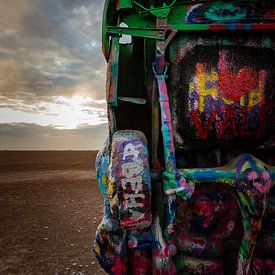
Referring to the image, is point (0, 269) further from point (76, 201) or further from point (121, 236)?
point (76, 201)

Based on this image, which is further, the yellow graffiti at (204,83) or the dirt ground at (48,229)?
the dirt ground at (48,229)

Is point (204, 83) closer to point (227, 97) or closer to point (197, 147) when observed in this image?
point (227, 97)

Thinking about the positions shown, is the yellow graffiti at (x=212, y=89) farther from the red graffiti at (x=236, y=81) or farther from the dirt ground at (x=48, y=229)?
the dirt ground at (x=48, y=229)

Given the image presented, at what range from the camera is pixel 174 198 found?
173 cm

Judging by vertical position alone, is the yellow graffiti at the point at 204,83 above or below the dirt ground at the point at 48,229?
above

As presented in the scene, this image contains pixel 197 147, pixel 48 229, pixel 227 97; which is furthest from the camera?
pixel 48 229

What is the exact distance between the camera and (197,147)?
2.00 m

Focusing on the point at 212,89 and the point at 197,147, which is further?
the point at 197,147

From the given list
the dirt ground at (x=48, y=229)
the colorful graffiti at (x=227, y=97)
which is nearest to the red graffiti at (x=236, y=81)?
the colorful graffiti at (x=227, y=97)

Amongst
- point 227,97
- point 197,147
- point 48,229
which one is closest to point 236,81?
point 227,97

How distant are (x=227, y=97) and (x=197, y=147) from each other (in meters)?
0.39

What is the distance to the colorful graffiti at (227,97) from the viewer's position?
1.82 m

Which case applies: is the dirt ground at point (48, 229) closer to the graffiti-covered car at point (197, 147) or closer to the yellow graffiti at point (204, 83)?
the graffiti-covered car at point (197, 147)

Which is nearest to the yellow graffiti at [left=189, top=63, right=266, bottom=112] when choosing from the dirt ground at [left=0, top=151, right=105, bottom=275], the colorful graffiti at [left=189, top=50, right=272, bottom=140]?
the colorful graffiti at [left=189, top=50, right=272, bottom=140]
